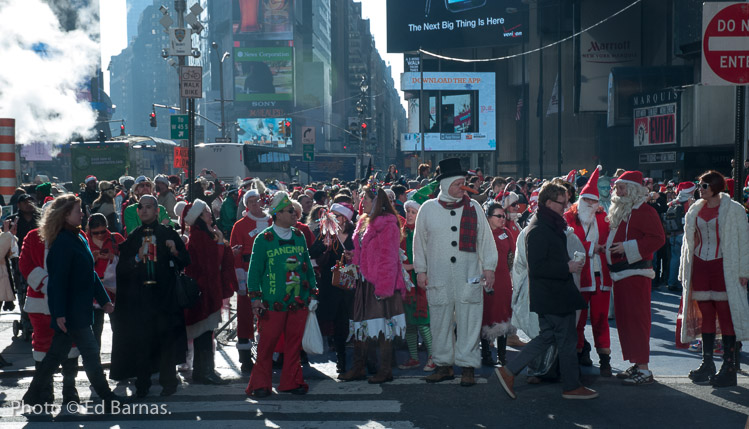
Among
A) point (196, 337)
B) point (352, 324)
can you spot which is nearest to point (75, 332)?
point (196, 337)

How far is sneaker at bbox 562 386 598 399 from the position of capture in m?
6.92

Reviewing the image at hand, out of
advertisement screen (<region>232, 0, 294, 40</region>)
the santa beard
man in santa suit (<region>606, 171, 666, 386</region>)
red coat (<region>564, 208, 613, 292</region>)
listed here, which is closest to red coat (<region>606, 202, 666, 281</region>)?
man in santa suit (<region>606, 171, 666, 386</region>)

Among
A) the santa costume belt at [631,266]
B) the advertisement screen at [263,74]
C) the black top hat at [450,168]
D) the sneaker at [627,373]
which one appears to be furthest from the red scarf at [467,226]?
the advertisement screen at [263,74]

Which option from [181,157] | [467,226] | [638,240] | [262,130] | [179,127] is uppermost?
[262,130]

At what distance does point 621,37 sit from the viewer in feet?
146

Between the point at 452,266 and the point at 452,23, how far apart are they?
2542 inches

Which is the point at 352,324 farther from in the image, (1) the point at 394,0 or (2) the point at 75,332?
(1) the point at 394,0

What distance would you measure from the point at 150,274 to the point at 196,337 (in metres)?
0.95

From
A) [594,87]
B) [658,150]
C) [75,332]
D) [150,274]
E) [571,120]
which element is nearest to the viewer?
[75,332]

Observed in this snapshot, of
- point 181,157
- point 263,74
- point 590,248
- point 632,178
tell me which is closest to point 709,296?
point 590,248

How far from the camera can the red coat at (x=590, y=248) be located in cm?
777

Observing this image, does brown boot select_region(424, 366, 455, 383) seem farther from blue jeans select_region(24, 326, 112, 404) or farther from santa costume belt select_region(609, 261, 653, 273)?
blue jeans select_region(24, 326, 112, 404)

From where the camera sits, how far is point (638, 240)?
752 centimetres

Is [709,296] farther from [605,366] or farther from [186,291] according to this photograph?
[186,291]
